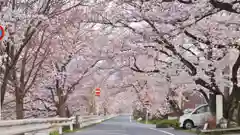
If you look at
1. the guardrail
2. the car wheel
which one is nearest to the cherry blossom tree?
the car wheel

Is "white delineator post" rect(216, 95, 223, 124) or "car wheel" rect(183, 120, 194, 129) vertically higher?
"white delineator post" rect(216, 95, 223, 124)

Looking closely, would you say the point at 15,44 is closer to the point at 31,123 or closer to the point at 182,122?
the point at 31,123

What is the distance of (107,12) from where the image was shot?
18.4 meters

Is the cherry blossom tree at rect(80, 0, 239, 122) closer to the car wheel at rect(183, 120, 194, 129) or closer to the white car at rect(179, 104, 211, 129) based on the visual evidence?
the white car at rect(179, 104, 211, 129)

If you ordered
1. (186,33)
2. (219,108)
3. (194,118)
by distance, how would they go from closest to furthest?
(186,33) → (219,108) → (194,118)

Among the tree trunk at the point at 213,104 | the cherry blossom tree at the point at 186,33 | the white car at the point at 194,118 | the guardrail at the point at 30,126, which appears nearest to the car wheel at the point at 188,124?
the white car at the point at 194,118

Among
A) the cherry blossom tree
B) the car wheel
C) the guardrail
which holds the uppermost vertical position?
the cherry blossom tree

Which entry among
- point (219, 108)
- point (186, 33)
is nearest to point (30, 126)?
point (186, 33)

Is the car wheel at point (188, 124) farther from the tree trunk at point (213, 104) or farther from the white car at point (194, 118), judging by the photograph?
the tree trunk at point (213, 104)

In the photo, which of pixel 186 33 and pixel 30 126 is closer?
pixel 30 126

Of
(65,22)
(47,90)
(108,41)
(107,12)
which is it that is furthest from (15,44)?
(47,90)

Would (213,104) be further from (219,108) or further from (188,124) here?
(188,124)

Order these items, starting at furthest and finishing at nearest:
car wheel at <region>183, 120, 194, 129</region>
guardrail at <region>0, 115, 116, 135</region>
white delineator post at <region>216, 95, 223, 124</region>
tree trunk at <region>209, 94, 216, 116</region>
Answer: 1. car wheel at <region>183, 120, 194, 129</region>
2. tree trunk at <region>209, 94, 216, 116</region>
3. white delineator post at <region>216, 95, 223, 124</region>
4. guardrail at <region>0, 115, 116, 135</region>

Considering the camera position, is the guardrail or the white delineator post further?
the white delineator post
